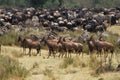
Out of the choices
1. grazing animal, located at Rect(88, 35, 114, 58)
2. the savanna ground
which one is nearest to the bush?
the savanna ground

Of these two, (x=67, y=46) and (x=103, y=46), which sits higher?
(x=103, y=46)

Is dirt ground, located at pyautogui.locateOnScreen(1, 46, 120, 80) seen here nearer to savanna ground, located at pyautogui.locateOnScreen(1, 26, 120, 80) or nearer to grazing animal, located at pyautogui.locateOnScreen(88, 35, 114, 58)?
savanna ground, located at pyautogui.locateOnScreen(1, 26, 120, 80)

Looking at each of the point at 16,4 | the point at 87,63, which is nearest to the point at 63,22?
the point at 87,63

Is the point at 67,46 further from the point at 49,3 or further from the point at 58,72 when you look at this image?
the point at 49,3

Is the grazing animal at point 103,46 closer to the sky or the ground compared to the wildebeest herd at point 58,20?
closer to the sky

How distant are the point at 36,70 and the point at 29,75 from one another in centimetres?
134

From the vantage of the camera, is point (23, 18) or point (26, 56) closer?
point (26, 56)

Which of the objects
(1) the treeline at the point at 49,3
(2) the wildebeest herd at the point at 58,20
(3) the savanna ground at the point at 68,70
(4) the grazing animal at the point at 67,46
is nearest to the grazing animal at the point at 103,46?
(3) the savanna ground at the point at 68,70

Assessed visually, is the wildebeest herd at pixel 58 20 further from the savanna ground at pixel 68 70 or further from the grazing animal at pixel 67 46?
the savanna ground at pixel 68 70

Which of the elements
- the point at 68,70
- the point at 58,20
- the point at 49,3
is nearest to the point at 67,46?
the point at 68,70

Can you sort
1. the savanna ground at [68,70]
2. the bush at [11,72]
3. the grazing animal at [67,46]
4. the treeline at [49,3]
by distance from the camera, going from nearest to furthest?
the bush at [11,72] < the savanna ground at [68,70] < the grazing animal at [67,46] < the treeline at [49,3]

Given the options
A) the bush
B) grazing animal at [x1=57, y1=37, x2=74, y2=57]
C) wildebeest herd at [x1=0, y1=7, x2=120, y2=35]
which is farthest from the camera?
wildebeest herd at [x1=0, y1=7, x2=120, y2=35]

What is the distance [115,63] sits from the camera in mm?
17109

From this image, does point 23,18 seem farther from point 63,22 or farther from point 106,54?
point 106,54
